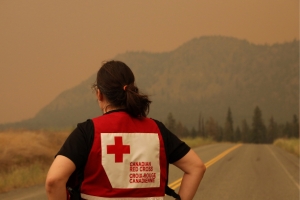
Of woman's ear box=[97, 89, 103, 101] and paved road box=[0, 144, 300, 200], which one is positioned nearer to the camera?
woman's ear box=[97, 89, 103, 101]

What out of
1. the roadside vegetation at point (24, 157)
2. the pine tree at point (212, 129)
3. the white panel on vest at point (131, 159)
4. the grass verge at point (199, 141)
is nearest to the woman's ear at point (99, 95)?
the white panel on vest at point (131, 159)

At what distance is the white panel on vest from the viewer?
232 cm

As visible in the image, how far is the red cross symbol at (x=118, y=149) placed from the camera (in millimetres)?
2316

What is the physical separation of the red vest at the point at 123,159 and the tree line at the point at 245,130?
1799 cm

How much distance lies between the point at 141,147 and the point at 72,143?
1.09 ft

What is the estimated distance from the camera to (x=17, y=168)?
10.2 meters

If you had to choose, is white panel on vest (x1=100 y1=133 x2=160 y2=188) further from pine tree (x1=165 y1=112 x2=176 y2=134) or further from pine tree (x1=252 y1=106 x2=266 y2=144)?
pine tree (x1=252 y1=106 x2=266 y2=144)

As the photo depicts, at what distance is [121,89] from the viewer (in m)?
2.44

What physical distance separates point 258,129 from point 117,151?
30.9 meters

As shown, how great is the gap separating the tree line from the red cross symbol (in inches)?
713

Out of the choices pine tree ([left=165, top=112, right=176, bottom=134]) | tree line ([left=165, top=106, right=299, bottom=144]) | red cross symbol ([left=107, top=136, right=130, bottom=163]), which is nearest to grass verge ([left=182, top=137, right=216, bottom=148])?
tree line ([left=165, top=106, right=299, bottom=144])

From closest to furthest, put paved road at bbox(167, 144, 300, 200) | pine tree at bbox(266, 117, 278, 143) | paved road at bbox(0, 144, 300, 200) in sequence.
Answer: paved road at bbox(0, 144, 300, 200) < paved road at bbox(167, 144, 300, 200) < pine tree at bbox(266, 117, 278, 143)

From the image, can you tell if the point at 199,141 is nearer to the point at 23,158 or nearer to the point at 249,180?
the point at 249,180

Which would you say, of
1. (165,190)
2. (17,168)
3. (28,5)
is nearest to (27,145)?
(17,168)
